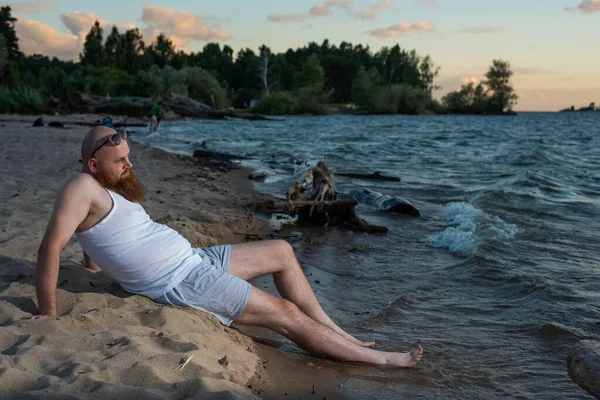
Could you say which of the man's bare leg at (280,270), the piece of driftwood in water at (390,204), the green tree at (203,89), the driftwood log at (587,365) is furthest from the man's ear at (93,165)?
the green tree at (203,89)

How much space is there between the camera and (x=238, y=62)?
116812mm

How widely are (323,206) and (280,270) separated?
453 cm

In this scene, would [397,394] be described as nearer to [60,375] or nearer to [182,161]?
[60,375]

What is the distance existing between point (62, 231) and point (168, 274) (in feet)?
2.39

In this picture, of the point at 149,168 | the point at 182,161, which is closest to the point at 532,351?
the point at 149,168

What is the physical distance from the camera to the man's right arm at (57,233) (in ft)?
11.1

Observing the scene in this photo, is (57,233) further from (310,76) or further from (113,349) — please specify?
(310,76)

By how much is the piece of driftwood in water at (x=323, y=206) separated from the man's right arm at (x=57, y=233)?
517 centimetres

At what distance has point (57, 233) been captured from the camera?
3.38m

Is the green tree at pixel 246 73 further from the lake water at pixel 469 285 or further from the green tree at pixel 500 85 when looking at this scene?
the lake water at pixel 469 285

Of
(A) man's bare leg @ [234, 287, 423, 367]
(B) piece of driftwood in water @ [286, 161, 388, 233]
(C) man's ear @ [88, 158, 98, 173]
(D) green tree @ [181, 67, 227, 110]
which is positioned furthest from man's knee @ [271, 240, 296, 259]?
(D) green tree @ [181, 67, 227, 110]

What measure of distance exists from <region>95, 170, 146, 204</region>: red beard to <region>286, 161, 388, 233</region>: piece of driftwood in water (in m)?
4.72

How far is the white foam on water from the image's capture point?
26.2 feet

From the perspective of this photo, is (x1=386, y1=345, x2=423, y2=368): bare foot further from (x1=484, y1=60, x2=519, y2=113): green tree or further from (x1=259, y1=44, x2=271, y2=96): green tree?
(x1=484, y1=60, x2=519, y2=113): green tree
